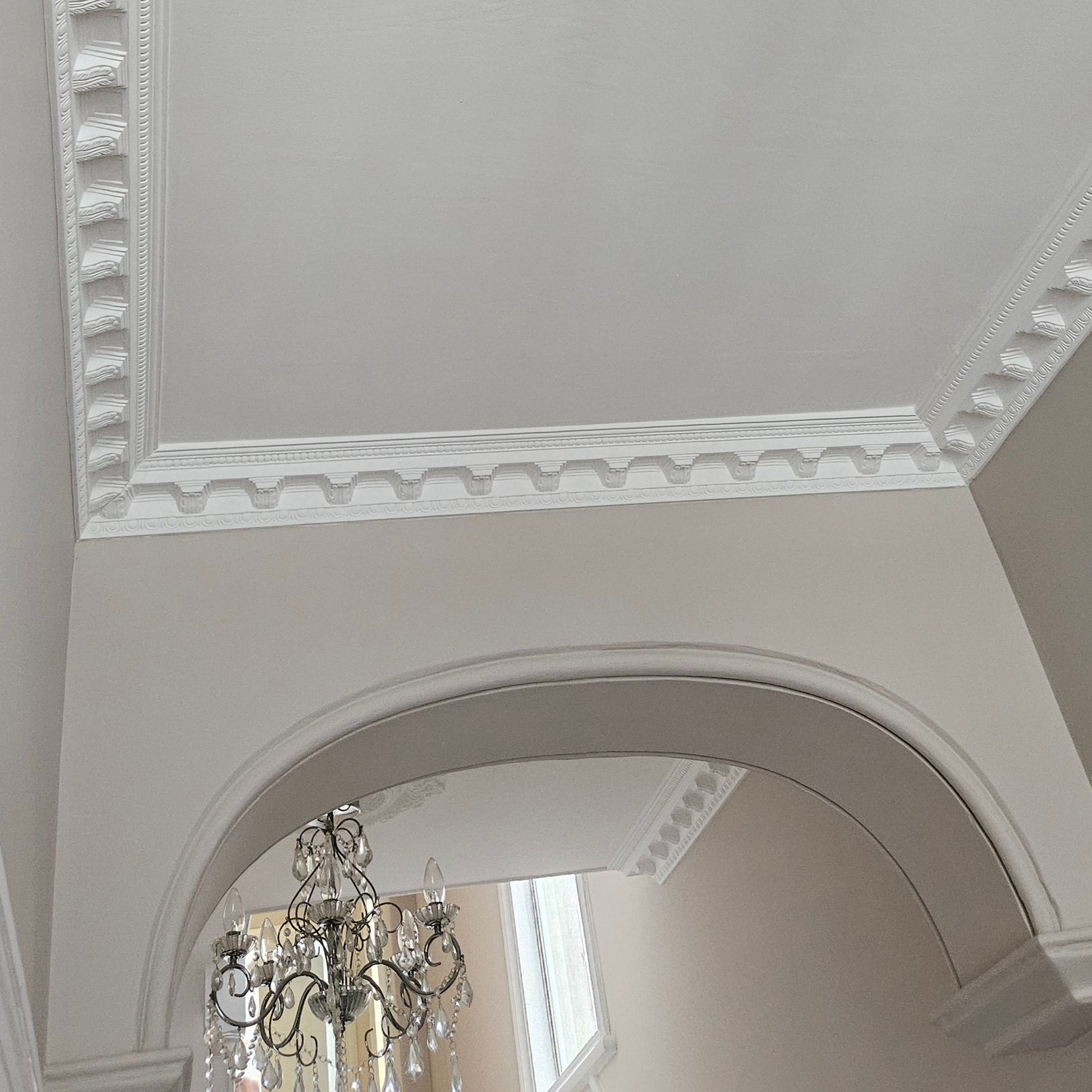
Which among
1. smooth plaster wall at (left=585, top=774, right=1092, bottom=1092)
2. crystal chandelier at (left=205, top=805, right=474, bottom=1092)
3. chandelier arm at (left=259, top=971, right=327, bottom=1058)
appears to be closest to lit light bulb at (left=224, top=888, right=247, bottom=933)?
crystal chandelier at (left=205, top=805, right=474, bottom=1092)

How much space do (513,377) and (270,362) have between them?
68 centimetres

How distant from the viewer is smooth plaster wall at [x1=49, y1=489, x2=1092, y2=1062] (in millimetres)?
3068

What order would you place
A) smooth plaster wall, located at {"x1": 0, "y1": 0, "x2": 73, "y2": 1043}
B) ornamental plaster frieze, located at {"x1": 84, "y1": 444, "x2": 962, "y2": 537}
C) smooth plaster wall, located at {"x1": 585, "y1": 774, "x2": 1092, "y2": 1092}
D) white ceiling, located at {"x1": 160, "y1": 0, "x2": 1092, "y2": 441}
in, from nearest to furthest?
smooth plaster wall, located at {"x1": 0, "y1": 0, "x2": 73, "y2": 1043} → white ceiling, located at {"x1": 160, "y1": 0, "x2": 1092, "y2": 441} → ornamental plaster frieze, located at {"x1": 84, "y1": 444, "x2": 962, "y2": 537} → smooth plaster wall, located at {"x1": 585, "y1": 774, "x2": 1092, "y2": 1092}

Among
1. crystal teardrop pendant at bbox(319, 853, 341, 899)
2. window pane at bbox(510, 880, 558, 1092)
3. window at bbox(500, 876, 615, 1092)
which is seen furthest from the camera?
window pane at bbox(510, 880, 558, 1092)

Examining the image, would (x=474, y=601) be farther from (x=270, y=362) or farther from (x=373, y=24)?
(x=373, y=24)

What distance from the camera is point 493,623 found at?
3438 mm

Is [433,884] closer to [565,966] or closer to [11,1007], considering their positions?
[11,1007]

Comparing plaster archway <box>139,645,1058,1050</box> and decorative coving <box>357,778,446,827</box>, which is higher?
decorative coving <box>357,778,446,827</box>

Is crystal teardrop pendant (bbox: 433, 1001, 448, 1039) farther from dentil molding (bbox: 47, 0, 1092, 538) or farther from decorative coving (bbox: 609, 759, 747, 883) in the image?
dentil molding (bbox: 47, 0, 1092, 538)

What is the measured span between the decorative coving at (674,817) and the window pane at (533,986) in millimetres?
3191

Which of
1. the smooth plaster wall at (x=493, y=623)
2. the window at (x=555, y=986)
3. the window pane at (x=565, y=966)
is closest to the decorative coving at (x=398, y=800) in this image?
the smooth plaster wall at (x=493, y=623)

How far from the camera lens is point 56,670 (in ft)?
9.45

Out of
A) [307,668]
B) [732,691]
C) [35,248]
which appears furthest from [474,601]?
[35,248]

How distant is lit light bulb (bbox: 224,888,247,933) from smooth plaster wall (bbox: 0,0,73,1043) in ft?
3.67
